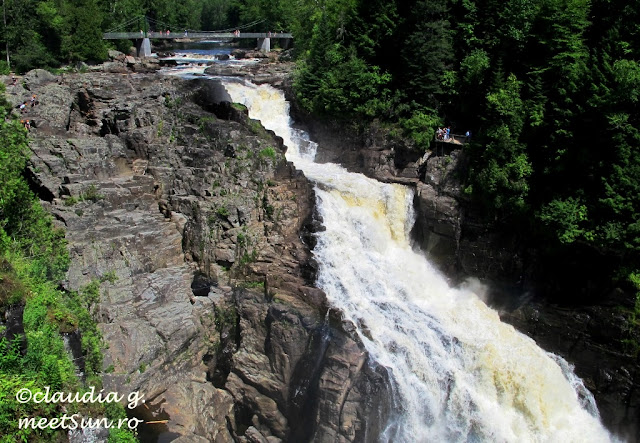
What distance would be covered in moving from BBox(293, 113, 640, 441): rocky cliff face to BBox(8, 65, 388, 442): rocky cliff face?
597 centimetres

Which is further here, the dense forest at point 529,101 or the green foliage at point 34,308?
the dense forest at point 529,101

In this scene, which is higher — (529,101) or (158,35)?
(529,101)

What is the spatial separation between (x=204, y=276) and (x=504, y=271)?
49.3ft

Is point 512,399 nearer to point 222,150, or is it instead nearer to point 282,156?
point 282,156

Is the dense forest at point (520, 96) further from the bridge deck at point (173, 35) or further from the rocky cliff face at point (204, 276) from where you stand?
the bridge deck at point (173, 35)

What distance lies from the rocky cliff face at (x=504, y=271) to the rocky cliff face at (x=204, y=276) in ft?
19.6

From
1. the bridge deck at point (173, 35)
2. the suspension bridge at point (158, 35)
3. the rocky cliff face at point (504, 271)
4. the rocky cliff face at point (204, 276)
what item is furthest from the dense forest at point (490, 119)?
→ the suspension bridge at point (158, 35)

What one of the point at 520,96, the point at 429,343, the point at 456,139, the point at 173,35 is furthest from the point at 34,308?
the point at 173,35

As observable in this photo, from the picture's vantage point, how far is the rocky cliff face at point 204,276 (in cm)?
2166

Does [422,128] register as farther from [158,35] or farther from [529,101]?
[158,35]

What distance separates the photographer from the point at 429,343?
2334cm

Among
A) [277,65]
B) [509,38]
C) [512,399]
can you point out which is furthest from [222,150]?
[277,65]

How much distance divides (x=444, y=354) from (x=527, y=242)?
25.7 ft

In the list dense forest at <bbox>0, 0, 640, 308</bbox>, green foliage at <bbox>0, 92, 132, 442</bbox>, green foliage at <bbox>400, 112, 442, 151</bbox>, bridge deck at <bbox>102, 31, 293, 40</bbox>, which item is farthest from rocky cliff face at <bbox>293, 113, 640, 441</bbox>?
bridge deck at <bbox>102, 31, 293, 40</bbox>
